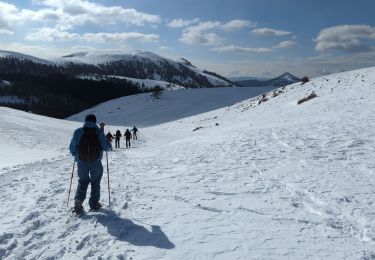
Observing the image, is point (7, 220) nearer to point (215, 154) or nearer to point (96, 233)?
point (96, 233)

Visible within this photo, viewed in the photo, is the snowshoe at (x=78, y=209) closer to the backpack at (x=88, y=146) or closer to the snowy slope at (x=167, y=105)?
the backpack at (x=88, y=146)

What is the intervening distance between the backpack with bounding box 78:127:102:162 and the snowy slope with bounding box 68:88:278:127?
58.6 m

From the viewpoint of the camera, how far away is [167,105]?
276 ft

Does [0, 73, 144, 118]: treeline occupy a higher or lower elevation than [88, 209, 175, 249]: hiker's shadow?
higher

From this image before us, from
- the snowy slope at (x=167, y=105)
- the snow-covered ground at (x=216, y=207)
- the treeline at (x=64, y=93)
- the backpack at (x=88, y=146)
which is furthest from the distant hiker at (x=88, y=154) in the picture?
the treeline at (x=64, y=93)

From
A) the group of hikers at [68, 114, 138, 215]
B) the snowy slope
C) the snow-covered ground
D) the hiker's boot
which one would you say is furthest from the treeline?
the hiker's boot

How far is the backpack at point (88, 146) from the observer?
7926 mm

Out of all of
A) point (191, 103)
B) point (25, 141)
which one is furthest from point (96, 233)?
point (191, 103)

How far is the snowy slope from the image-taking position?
73.2 meters

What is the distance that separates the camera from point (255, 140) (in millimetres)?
17656

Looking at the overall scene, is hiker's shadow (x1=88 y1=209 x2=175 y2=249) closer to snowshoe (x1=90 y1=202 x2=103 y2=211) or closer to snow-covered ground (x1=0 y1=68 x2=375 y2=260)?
snow-covered ground (x1=0 y1=68 x2=375 y2=260)

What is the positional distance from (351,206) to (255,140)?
31.8 feet

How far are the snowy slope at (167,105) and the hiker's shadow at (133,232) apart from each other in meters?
59.2

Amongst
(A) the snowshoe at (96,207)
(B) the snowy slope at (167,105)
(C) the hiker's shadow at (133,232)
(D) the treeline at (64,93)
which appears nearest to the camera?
(C) the hiker's shadow at (133,232)
